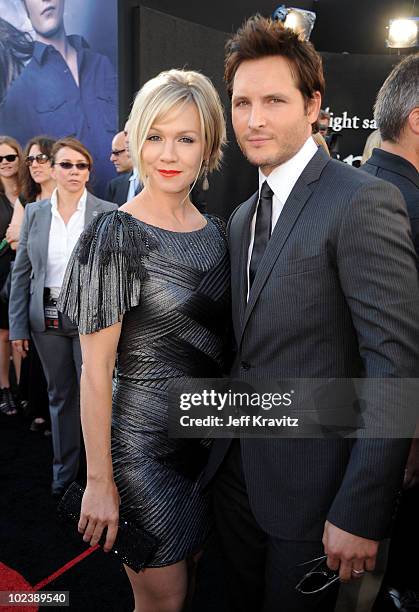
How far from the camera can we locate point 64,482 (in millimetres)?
3131

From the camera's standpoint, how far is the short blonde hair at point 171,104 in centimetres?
154

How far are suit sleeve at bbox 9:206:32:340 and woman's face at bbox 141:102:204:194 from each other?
1.75 m

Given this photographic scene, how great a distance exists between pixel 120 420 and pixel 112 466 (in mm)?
125

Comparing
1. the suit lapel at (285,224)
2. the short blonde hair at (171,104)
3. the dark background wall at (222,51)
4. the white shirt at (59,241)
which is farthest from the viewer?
the dark background wall at (222,51)

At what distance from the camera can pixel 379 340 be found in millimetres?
1150

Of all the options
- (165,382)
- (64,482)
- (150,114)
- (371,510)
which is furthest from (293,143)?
(64,482)

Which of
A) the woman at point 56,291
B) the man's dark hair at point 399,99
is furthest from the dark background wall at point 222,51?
the man's dark hair at point 399,99

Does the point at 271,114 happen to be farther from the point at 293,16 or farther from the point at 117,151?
A: the point at 293,16

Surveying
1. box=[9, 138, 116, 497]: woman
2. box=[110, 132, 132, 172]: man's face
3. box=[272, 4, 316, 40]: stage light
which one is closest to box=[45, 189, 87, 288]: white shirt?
box=[9, 138, 116, 497]: woman

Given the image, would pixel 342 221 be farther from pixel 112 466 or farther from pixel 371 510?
pixel 112 466

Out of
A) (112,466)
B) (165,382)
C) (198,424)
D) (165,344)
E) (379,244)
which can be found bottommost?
(112,466)

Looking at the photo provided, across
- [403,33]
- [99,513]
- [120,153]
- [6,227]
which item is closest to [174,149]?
[99,513]

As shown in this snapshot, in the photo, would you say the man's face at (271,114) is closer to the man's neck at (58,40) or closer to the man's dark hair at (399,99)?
the man's dark hair at (399,99)

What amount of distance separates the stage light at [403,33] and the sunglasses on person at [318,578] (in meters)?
8.98
